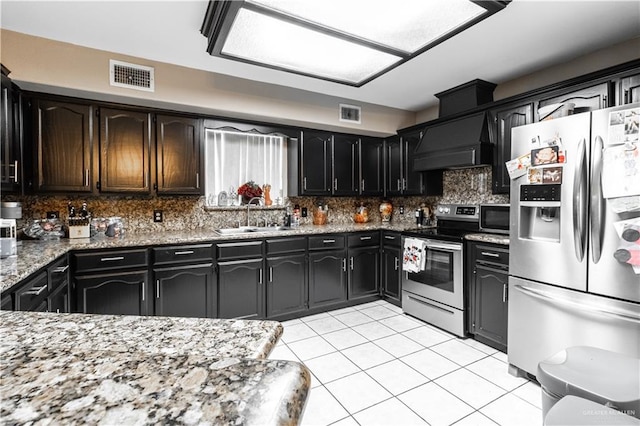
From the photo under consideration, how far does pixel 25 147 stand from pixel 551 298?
421 cm

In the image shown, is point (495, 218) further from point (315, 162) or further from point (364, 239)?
point (315, 162)

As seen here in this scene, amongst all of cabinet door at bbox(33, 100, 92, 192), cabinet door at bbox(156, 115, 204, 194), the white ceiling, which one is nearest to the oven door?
the white ceiling

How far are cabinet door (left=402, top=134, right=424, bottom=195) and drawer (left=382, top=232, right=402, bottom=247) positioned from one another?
0.68 meters

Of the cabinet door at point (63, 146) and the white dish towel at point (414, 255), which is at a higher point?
the cabinet door at point (63, 146)

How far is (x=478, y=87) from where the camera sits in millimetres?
3459

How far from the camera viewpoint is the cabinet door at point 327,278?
363cm

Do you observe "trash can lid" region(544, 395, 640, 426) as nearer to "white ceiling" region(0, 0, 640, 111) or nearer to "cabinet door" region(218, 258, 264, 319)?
"white ceiling" region(0, 0, 640, 111)

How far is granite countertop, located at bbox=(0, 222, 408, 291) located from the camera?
1.67m

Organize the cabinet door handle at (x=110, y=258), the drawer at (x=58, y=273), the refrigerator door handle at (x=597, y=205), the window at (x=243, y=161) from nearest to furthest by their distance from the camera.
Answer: the refrigerator door handle at (x=597, y=205) < the drawer at (x=58, y=273) < the cabinet door handle at (x=110, y=258) < the window at (x=243, y=161)

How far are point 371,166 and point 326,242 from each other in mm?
1453

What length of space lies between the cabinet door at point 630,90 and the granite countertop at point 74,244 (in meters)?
2.18

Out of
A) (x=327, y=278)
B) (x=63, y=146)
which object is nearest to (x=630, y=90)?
(x=327, y=278)

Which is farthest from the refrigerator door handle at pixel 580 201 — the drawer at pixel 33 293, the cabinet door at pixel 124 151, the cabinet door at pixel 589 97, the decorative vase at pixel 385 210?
the cabinet door at pixel 124 151

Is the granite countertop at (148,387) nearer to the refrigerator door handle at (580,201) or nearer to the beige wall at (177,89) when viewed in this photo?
the refrigerator door handle at (580,201)
